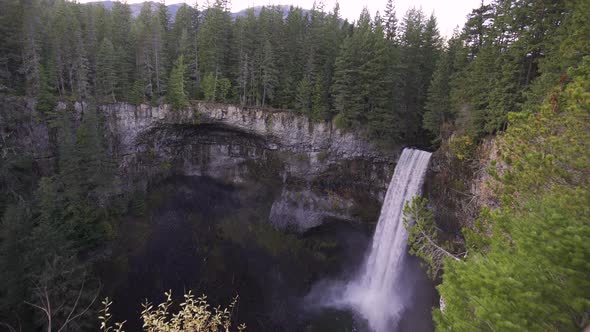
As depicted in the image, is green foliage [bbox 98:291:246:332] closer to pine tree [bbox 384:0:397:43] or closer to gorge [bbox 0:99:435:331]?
gorge [bbox 0:99:435:331]

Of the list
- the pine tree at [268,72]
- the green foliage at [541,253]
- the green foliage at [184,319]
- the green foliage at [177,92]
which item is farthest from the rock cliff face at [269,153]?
the green foliage at [184,319]

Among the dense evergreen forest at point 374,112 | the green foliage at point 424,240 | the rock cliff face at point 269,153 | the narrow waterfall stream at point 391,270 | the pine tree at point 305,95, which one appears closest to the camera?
the dense evergreen forest at point 374,112

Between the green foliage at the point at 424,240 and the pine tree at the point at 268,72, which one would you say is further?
the pine tree at the point at 268,72

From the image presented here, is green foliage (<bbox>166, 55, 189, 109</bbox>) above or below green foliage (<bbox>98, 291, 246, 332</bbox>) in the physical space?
above

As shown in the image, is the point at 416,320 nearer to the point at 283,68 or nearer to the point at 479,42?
the point at 479,42

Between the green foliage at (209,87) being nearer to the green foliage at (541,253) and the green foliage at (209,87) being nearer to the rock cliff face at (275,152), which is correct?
the rock cliff face at (275,152)

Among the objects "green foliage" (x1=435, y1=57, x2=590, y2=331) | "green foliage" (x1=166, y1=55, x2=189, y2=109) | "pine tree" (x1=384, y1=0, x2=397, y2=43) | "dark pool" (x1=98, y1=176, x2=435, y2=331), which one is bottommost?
"dark pool" (x1=98, y1=176, x2=435, y2=331)

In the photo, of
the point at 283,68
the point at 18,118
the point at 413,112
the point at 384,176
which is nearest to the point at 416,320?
the point at 384,176

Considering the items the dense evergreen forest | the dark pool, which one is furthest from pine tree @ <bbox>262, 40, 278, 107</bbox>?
the dark pool
